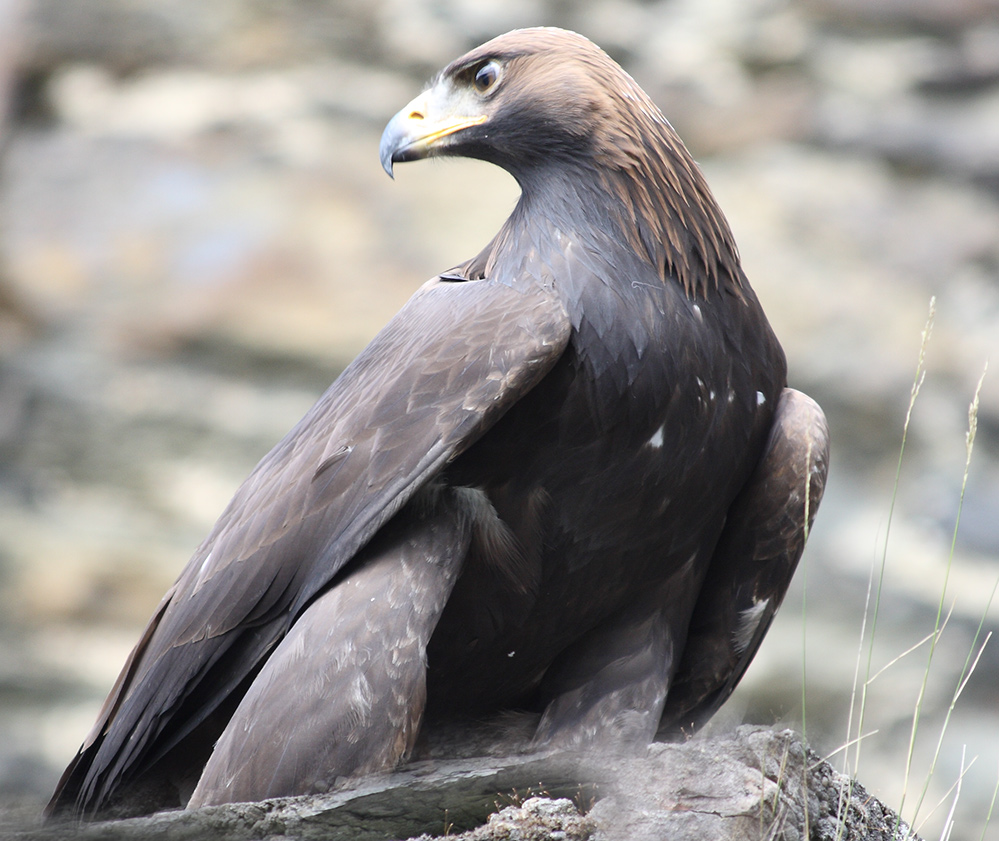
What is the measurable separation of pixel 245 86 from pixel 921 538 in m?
5.98

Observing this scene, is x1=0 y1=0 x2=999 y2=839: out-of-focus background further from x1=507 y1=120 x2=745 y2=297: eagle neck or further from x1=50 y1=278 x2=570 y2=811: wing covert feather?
x1=50 y1=278 x2=570 y2=811: wing covert feather

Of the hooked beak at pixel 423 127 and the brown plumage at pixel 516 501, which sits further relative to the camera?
the hooked beak at pixel 423 127

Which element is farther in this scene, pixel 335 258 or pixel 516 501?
pixel 335 258

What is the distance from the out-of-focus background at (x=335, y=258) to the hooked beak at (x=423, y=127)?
17.3ft

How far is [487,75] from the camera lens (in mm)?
3246

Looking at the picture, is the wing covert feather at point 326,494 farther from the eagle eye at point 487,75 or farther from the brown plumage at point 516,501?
the eagle eye at point 487,75

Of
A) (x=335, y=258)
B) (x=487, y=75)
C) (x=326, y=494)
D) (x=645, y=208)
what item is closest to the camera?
(x=326, y=494)

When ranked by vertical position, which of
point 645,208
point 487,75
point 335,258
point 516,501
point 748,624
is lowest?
point 748,624

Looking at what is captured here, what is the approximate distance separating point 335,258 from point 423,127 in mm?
5488

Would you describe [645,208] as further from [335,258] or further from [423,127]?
[335,258]

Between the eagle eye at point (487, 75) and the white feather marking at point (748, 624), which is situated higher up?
the eagle eye at point (487, 75)

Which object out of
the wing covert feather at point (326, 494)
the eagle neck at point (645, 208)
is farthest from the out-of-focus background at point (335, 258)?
the wing covert feather at point (326, 494)

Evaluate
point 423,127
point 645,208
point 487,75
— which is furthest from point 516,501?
point 487,75

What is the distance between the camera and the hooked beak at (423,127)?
321 centimetres
